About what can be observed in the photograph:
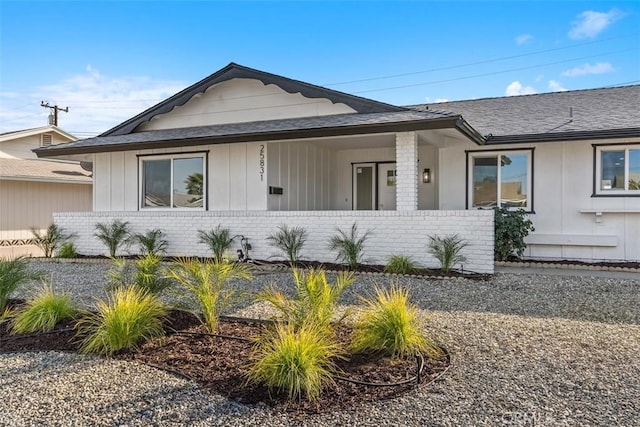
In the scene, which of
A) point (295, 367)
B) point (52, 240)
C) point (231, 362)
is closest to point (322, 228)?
point (231, 362)

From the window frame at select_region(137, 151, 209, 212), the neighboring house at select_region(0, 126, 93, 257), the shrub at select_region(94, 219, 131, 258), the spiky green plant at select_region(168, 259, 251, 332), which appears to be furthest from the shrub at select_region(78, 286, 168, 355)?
the neighboring house at select_region(0, 126, 93, 257)

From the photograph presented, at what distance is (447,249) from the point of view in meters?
8.31

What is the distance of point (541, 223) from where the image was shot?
10.1m

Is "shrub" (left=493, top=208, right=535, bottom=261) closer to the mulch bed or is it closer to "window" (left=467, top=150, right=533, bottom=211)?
"window" (left=467, top=150, right=533, bottom=211)

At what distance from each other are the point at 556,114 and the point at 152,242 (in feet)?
33.7

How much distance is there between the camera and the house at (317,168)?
9031 mm

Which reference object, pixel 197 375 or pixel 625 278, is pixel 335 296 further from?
pixel 625 278

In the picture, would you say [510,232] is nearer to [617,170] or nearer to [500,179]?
[500,179]

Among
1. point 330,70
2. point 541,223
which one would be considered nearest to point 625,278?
point 541,223

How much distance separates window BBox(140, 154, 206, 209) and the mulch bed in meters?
6.45

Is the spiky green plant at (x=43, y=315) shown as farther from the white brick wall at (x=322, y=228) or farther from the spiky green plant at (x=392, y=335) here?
the white brick wall at (x=322, y=228)

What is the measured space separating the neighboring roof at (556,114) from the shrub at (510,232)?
1.71 m

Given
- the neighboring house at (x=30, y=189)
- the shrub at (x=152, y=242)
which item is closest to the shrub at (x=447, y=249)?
the shrub at (x=152, y=242)

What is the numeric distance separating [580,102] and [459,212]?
619 centimetres
